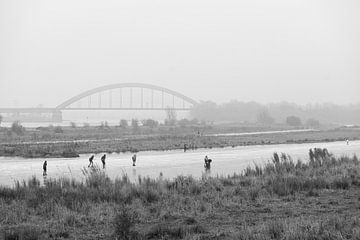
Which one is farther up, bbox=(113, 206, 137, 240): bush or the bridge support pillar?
the bridge support pillar

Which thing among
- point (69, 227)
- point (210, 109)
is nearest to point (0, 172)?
point (69, 227)

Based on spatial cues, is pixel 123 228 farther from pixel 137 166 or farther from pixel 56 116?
pixel 56 116

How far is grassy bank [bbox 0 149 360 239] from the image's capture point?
337 inches

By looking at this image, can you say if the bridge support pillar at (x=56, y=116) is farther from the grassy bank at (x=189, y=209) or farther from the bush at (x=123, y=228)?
the bush at (x=123, y=228)

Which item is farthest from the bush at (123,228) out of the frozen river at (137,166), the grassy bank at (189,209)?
the frozen river at (137,166)

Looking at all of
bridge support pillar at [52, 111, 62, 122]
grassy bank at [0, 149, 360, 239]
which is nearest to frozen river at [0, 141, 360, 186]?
grassy bank at [0, 149, 360, 239]

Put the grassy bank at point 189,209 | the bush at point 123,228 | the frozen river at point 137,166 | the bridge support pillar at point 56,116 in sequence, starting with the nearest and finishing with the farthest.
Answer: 1. the bush at point 123,228
2. the grassy bank at point 189,209
3. the frozen river at point 137,166
4. the bridge support pillar at point 56,116

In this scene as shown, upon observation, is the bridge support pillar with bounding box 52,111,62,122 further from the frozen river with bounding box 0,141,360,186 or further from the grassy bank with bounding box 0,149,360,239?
the grassy bank with bounding box 0,149,360,239

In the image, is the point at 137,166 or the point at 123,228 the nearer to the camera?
the point at 123,228

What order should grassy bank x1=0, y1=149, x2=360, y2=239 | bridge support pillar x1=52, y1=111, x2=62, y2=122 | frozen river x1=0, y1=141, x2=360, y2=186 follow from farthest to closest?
bridge support pillar x1=52, y1=111, x2=62, y2=122 → frozen river x1=0, y1=141, x2=360, y2=186 → grassy bank x1=0, y1=149, x2=360, y2=239

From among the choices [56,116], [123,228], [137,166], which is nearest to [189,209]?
[123,228]

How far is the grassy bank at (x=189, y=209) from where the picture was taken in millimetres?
8555

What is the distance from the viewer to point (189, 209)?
37.2 feet

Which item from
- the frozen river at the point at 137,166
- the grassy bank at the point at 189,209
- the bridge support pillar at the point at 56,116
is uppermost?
the bridge support pillar at the point at 56,116
